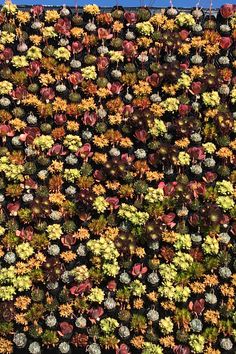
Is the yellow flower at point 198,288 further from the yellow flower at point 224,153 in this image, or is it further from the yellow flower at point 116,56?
the yellow flower at point 116,56

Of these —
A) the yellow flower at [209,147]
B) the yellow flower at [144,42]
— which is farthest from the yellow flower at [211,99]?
the yellow flower at [144,42]

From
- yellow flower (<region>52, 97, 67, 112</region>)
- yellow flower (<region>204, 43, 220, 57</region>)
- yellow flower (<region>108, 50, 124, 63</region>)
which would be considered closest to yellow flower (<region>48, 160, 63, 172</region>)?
yellow flower (<region>52, 97, 67, 112</region>)

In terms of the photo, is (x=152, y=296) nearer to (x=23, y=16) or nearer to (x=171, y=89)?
(x=171, y=89)

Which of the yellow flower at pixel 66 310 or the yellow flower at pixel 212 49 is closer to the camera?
the yellow flower at pixel 66 310

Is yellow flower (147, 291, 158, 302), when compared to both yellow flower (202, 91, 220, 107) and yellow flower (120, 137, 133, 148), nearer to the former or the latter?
yellow flower (120, 137, 133, 148)

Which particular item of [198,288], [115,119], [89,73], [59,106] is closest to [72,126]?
[59,106]

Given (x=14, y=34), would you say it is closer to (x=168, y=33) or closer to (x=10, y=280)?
(x=168, y=33)

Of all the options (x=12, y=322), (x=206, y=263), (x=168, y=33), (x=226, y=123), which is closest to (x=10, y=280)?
(x=12, y=322)

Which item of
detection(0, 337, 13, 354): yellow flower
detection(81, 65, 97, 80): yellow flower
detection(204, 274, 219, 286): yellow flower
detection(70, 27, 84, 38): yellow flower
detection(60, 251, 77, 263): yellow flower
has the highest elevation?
detection(70, 27, 84, 38): yellow flower
